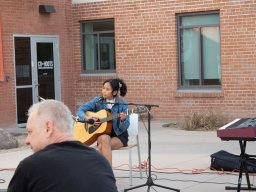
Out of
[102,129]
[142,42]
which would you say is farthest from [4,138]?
[142,42]

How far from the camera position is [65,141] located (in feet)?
10.9

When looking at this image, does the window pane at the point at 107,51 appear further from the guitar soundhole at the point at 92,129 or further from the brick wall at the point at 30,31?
the guitar soundhole at the point at 92,129

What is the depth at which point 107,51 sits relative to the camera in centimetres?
1806

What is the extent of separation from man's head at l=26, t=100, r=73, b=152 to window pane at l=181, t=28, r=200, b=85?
1319 centimetres

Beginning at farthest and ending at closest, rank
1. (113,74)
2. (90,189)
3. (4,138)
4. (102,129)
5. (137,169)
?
(113,74) < (4,138) < (137,169) < (102,129) < (90,189)

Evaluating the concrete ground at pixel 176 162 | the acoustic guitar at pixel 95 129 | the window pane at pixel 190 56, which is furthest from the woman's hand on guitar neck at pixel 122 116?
the window pane at pixel 190 56

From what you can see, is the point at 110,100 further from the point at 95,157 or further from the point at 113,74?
the point at 113,74

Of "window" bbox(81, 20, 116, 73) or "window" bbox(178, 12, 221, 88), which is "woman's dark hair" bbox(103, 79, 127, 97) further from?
"window" bbox(81, 20, 116, 73)

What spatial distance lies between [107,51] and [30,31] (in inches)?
94.4

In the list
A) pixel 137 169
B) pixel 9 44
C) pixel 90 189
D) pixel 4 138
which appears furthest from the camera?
pixel 9 44

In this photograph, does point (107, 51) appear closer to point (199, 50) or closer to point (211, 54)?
point (199, 50)

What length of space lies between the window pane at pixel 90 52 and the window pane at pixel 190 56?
2.88m

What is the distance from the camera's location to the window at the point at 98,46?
17.9 m

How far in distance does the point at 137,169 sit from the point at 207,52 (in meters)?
7.48
